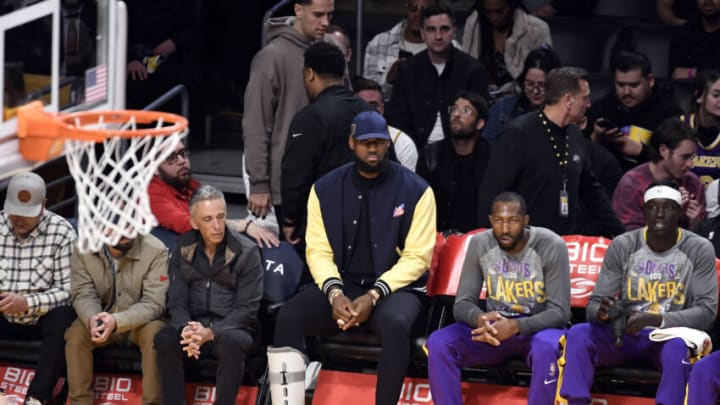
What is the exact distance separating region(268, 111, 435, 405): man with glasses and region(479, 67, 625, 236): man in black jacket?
1.61 feet

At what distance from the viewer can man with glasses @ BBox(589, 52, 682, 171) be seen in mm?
9297

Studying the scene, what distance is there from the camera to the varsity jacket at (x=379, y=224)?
805cm

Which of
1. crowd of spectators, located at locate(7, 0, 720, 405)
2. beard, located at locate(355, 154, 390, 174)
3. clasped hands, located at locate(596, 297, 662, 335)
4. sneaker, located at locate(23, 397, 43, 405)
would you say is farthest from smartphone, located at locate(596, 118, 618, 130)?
sneaker, located at locate(23, 397, 43, 405)

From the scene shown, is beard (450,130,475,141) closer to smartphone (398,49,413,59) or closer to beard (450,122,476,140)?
beard (450,122,476,140)

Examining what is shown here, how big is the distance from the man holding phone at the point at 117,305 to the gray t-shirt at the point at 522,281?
70.5 inches

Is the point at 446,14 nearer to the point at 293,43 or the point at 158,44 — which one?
the point at 293,43

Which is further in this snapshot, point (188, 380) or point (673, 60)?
point (673, 60)

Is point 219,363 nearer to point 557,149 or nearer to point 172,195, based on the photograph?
point 172,195

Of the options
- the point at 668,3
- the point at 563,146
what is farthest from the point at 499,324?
the point at 668,3

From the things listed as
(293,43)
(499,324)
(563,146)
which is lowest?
(499,324)

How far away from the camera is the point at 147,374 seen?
8.05 meters

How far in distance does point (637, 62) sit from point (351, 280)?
8.69ft

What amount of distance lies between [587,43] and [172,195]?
4083mm

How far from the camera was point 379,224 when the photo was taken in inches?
319
